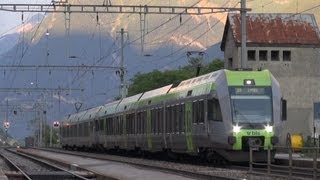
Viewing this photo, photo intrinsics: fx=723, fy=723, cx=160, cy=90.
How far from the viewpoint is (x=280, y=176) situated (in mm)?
22891

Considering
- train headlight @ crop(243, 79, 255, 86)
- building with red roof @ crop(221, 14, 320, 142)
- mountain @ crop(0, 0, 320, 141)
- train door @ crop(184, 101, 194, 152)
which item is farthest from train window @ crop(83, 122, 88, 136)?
train headlight @ crop(243, 79, 255, 86)

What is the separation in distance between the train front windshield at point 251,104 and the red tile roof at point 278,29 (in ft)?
156

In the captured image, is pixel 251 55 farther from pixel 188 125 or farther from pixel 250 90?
pixel 250 90

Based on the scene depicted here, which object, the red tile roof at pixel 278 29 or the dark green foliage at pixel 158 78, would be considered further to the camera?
the dark green foliage at pixel 158 78

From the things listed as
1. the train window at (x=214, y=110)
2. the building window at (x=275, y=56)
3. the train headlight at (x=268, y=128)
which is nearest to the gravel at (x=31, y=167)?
the train window at (x=214, y=110)

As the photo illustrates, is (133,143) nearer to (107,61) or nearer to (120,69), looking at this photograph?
(120,69)

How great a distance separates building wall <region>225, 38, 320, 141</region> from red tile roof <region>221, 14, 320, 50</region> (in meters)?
0.88

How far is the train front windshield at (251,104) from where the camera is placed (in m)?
26.9

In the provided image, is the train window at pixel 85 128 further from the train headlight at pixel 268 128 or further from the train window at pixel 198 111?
the train headlight at pixel 268 128

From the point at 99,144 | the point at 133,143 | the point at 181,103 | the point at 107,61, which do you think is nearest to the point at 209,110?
the point at 181,103

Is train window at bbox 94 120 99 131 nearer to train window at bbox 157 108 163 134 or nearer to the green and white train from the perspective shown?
the green and white train

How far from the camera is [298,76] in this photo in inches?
3073

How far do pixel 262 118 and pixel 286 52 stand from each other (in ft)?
169

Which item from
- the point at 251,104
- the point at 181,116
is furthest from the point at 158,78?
the point at 251,104
